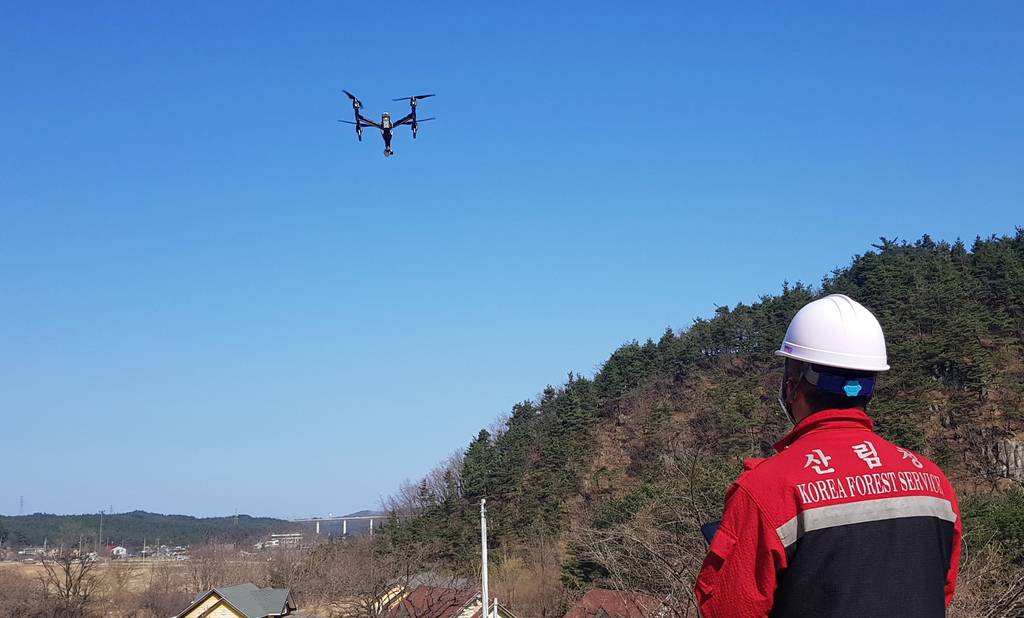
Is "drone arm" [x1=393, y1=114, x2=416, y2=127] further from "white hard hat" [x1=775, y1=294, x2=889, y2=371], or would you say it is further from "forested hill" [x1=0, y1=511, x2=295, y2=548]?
"forested hill" [x1=0, y1=511, x2=295, y2=548]

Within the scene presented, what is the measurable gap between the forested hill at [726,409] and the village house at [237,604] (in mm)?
7126

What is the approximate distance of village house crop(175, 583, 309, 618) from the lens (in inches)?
1678

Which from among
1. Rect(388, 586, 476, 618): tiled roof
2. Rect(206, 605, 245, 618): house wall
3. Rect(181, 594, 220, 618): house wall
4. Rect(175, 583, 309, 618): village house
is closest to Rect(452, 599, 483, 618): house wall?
Rect(388, 586, 476, 618): tiled roof

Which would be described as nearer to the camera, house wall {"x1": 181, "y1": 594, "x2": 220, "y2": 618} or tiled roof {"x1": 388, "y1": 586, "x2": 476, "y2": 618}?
tiled roof {"x1": 388, "y1": 586, "x2": 476, "y2": 618}

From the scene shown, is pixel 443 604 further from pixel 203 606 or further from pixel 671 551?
pixel 671 551

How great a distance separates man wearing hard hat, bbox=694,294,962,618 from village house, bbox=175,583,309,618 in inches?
1729

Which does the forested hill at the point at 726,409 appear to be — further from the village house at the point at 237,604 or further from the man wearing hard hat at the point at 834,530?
the man wearing hard hat at the point at 834,530

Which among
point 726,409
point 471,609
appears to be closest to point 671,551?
point 471,609

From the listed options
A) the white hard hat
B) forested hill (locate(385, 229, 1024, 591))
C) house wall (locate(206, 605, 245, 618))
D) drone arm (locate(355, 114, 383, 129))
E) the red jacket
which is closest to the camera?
the red jacket

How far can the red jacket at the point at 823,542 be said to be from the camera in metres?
2.07

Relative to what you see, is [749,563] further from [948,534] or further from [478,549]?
[478,549]

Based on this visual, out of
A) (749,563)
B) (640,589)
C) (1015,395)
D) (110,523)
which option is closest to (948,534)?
(749,563)

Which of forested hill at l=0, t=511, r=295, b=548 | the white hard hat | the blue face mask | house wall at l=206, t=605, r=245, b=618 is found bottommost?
house wall at l=206, t=605, r=245, b=618

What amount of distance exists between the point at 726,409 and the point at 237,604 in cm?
2533
